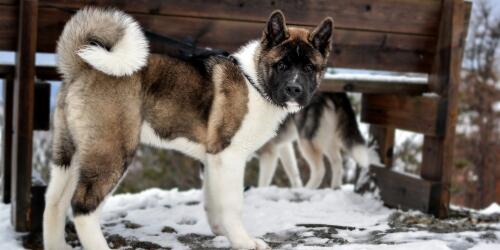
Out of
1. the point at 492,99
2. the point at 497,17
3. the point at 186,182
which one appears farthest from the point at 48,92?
the point at 497,17

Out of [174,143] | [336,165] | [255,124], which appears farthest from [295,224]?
[336,165]

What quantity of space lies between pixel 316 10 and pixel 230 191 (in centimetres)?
187

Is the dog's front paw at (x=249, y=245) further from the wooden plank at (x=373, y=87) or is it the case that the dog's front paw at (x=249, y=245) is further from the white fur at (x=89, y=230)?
the wooden plank at (x=373, y=87)

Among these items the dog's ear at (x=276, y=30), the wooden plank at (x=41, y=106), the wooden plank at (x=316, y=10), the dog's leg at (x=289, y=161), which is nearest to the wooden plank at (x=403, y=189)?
the dog's leg at (x=289, y=161)

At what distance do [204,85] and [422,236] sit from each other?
169 cm

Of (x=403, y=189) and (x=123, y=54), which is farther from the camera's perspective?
(x=403, y=189)

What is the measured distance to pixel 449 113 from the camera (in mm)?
4734

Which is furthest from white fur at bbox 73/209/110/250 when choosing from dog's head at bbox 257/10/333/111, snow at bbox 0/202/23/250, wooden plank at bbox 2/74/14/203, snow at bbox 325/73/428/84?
snow at bbox 325/73/428/84

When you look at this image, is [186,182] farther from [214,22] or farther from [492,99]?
[214,22]

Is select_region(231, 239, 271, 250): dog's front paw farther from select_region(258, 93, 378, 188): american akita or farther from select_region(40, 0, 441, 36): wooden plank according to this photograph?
select_region(258, 93, 378, 188): american akita

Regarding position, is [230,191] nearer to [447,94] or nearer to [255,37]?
[255,37]

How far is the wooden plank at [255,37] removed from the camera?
400cm

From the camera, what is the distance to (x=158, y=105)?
3.25m

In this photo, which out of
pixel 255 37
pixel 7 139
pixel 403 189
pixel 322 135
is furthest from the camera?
pixel 322 135
